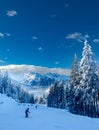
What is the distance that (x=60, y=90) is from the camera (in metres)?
93.1

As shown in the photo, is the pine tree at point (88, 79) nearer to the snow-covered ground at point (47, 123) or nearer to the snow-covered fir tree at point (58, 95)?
the snow-covered ground at point (47, 123)

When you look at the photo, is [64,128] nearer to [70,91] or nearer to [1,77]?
[70,91]

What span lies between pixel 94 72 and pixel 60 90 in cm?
4046

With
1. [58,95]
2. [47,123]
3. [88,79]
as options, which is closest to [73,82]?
[88,79]

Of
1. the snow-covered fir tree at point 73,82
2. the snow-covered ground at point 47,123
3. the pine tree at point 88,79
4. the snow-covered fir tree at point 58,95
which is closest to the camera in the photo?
the snow-covered ground at point 47,123

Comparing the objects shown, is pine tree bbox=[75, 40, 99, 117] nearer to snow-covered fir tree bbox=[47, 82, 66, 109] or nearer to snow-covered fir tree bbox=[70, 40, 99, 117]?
snow-covered fir tree bbox=[70, 40, 99, 117]

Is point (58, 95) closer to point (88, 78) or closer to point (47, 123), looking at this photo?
point (88, 78)

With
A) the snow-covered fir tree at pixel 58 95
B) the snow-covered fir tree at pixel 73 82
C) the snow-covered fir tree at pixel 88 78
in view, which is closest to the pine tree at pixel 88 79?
the snow-covered fir tree at pixel 88 78

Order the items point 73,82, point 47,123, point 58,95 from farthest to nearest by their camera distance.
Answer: point 58,95, point 73,82, point 47,123

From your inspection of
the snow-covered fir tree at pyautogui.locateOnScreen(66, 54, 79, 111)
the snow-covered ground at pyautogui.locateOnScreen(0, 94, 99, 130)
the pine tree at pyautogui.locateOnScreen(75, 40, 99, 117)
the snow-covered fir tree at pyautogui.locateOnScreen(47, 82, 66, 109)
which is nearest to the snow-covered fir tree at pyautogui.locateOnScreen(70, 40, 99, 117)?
the pine tree at pyautogui.locateOnScreen(75, 40, 99, 117)

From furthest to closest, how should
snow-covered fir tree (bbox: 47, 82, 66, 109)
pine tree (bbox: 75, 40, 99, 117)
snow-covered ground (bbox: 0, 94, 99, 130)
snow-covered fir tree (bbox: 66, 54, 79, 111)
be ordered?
1. snow-covered fir tree (bbox: 47, 82, 66, 109)
2. snow-covered fir tree (bbox: 66, 54, 79, 111)
3. pine tree (bbox: 75, 40, 99, 117)
4. snow-covered ground (bbox: 0, 94, 99, 130)

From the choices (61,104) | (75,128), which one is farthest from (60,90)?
(75,128)

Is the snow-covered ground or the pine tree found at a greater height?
the pine tree

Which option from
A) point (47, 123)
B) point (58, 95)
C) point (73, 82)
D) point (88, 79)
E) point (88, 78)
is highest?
point (73, 82)
